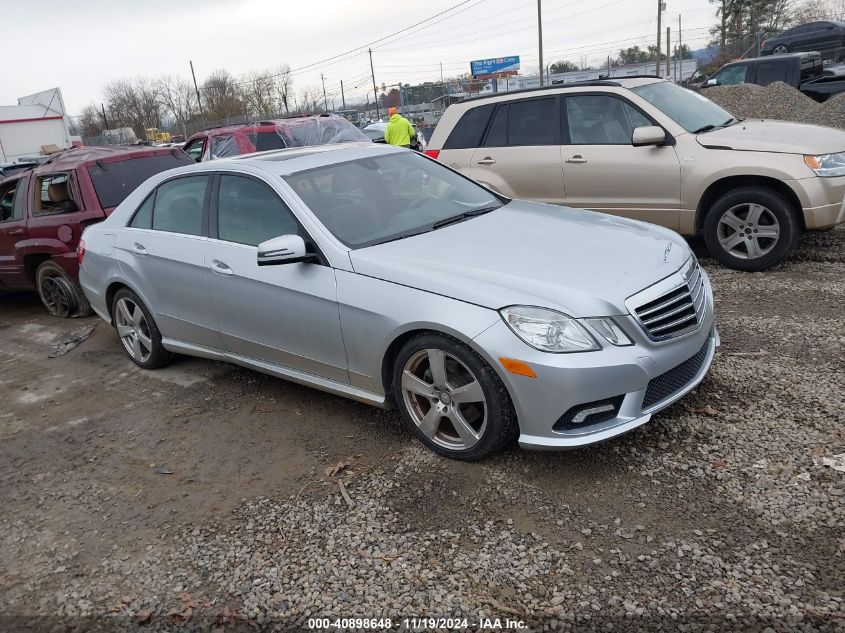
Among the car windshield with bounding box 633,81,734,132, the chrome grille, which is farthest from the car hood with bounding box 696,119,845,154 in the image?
the chrome grille

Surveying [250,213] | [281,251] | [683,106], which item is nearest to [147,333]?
[250,213]

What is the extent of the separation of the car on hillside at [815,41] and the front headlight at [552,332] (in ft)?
78.4

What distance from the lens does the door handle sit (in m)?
4.40

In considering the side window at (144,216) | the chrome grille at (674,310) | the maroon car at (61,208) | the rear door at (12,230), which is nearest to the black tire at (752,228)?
the chrome grille at (674,310)

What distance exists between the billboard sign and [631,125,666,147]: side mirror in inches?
2768

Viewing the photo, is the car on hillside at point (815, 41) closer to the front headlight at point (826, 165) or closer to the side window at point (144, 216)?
the front headlight at point (826, 165)

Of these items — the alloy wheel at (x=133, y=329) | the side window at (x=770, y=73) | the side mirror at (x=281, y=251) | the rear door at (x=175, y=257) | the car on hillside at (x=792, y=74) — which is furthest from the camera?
the side window at (x=770, y=73)

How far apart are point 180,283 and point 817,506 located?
4.01 m

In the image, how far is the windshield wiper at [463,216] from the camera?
13.8 ft

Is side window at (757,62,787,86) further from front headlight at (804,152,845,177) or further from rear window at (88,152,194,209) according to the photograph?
rear window at (88,152,194,209)

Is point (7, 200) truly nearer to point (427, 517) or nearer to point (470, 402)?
point (470, 402)

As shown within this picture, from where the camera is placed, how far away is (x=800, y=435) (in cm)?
346

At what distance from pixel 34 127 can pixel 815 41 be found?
28.3 meters

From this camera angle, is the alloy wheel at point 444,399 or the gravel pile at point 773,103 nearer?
the alloy wheel at point 444,399
